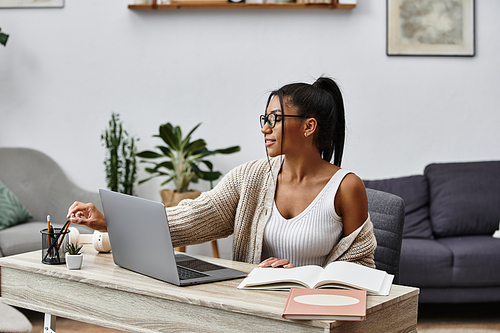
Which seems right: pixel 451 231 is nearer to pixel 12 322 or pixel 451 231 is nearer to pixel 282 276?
pixel 282 276

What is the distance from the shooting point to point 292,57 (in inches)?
140

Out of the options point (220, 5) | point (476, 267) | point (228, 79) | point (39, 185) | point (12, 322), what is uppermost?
point (220, 5)

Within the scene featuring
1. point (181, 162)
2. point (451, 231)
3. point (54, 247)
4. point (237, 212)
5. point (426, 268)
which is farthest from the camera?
point (181, 162)

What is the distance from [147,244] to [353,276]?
49 centimetres

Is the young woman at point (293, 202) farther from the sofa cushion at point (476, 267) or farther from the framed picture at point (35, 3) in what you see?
the framed picture at point (35, 3)

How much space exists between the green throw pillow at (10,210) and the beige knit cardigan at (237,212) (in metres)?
1.91

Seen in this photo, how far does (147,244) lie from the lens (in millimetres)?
1283

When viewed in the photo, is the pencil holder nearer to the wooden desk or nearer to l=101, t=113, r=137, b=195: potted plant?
the wooden desk

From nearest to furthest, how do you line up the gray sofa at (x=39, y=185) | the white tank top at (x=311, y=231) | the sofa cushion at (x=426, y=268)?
the white tank top at (x=311, y=231) → the sofa cushion at (x=426, y=268) → the gray sofa at (x=39, y=185)

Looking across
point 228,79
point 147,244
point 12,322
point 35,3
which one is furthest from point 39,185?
point 147,244

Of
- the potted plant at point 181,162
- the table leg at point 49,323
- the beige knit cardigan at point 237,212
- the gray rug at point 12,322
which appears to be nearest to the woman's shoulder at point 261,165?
the beige knit cardigan at point 237,212

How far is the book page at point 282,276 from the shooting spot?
118cm

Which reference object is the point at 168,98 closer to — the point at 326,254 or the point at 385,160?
the point at 385,160

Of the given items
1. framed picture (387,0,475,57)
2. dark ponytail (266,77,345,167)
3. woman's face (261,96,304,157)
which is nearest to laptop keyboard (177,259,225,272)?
woman's face (261,96,304,157)
